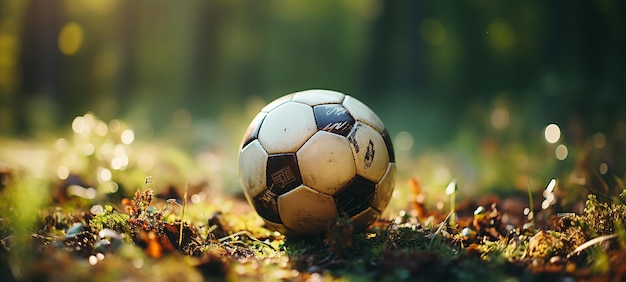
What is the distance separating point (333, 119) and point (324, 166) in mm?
333

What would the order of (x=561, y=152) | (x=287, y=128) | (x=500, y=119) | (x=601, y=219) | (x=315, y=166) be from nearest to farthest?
(x=601, y=219) → (x=315, y=166) → (x=287, y=128) → (x=561, y=152) → (x=500, y=119)

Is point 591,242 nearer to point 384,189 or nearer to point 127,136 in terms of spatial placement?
point 384,189

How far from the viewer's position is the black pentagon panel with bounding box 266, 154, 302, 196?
361cm

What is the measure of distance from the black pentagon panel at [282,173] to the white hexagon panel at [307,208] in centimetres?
4

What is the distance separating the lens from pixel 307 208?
11.9 ft

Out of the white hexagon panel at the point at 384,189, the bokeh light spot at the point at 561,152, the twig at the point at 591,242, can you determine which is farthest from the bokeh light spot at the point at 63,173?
the bokeh light spot at the point at 561,152

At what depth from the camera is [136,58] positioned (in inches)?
842

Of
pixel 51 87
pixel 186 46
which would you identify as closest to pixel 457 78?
pixel 186 46

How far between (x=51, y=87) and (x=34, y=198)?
1428 centimetres

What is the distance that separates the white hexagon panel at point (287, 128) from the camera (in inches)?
143

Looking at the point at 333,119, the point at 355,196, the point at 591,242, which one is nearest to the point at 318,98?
the point at 333,119

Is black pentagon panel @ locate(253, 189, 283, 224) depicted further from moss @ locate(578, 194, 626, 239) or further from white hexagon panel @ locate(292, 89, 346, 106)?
moss @ locate(578, 194, 626, 239)

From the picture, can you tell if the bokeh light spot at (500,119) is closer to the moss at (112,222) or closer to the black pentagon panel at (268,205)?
the black pentagon panel at (268,205)

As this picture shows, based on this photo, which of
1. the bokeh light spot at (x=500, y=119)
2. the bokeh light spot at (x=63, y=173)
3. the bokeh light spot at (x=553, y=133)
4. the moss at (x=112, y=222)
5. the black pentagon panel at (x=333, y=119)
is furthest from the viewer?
the bokeh light spot at (x=500, y=119)
